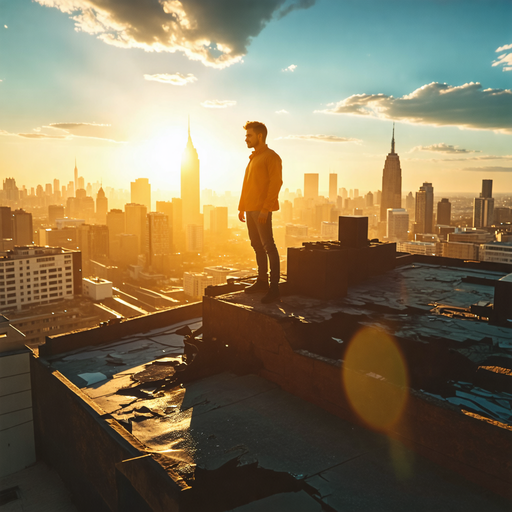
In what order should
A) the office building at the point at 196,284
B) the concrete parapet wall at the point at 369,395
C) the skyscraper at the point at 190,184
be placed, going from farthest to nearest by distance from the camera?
the skyscraper at the point at 190,184, the office building at the point at 196,284, the concrete parapet wall at the point at 369,395

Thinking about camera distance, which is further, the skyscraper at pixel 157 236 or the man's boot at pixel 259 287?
the skyscraper at pixel 157 236

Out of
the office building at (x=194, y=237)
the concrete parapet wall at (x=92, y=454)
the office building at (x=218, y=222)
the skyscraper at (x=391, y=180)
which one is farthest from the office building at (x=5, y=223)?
the skyscraper at (x=391, y=180)

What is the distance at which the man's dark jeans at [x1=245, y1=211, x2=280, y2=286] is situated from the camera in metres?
6.44

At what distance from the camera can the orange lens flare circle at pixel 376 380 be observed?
13.8 ft

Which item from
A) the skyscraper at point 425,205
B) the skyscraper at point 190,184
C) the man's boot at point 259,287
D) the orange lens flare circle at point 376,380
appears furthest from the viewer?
the skyscraper at point 190,184

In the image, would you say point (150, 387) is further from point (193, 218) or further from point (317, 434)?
point (193, 218)

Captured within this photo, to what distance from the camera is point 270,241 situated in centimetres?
644

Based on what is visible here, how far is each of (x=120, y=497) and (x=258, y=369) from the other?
8.00ft

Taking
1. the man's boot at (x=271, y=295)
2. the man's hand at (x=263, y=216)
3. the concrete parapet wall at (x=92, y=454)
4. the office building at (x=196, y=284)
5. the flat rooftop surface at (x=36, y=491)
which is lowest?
the office building at (x=196, y=284)

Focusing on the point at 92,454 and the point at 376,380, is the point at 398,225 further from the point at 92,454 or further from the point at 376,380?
the point at 92,454

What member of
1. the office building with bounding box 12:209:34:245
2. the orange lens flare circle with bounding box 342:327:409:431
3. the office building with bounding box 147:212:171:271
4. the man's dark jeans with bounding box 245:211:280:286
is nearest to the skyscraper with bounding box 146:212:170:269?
the office building with bounding box 147:212:171:271

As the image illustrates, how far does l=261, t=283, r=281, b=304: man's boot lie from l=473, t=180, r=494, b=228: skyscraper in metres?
136

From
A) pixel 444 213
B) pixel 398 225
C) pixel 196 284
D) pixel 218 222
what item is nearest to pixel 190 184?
pixel 218 222

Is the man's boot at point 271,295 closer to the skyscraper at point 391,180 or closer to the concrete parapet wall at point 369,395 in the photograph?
the concrete parapet wall at point 369,395
